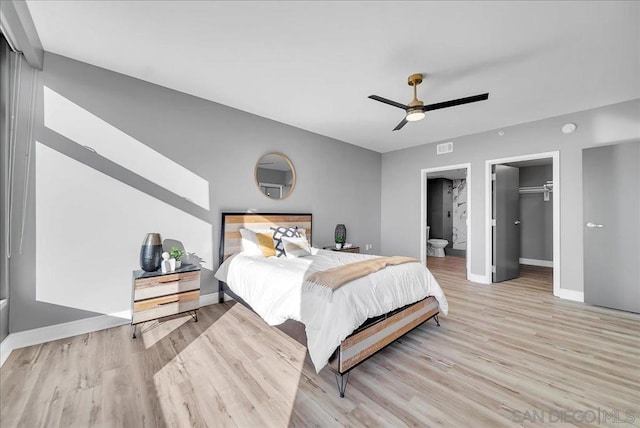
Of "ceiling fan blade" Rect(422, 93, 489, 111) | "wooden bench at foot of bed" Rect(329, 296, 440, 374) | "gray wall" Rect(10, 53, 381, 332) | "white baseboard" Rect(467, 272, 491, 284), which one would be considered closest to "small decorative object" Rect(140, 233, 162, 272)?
"gray wall" Rect(10, 53, 381, 332)

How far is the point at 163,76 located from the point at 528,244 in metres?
8.19

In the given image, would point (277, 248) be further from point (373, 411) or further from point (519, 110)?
point (519, 110)

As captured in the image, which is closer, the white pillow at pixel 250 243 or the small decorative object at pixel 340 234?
the white pillow at pixel 250 243

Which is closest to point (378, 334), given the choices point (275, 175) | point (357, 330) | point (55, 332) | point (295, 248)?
point (357, 330)

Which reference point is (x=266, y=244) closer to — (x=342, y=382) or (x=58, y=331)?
(x=342, y=382)

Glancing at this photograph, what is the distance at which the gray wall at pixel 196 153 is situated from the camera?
96.0 inches

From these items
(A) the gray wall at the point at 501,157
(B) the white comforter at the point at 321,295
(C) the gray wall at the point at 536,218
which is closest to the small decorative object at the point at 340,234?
(B) the white comforter at the point at 321,295

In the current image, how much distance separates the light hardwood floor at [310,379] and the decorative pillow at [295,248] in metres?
0.92

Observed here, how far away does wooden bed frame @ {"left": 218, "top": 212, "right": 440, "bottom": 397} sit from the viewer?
1807 mm

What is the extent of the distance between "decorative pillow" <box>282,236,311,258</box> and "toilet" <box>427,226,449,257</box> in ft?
16.6

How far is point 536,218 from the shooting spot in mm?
6410

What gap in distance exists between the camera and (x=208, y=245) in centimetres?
346

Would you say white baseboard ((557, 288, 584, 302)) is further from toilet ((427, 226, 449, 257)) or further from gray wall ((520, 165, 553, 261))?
toilet ((427, 226, 449, 257))

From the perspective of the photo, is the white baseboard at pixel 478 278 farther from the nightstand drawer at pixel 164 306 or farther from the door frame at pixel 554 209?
the nightstand drawer at pixel 164 306
